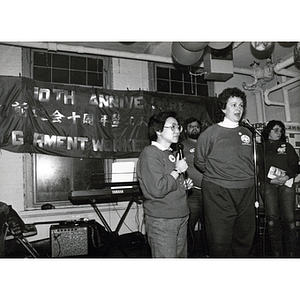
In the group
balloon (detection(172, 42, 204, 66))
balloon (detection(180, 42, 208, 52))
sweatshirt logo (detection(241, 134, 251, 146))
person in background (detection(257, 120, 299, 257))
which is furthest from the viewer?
balloon (detection(172, 42, 204, 66))

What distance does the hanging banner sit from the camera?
430 centimetres

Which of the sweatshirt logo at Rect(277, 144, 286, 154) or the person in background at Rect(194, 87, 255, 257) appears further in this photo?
the sweatshirt logo at Rect(277, 144, 286, 154)

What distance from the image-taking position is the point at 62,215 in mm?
4680

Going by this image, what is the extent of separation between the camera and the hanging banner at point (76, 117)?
4.30 m

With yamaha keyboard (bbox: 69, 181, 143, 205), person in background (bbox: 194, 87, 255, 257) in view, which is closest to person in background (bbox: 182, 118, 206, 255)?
yamaha keyboard (bbox: 69, 181, 143, 205)

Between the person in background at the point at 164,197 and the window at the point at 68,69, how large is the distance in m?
3.39

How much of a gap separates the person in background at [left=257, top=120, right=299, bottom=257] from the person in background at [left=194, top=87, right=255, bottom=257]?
1180mm

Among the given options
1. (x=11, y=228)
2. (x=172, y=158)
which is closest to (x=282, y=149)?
(x=172, y=158)

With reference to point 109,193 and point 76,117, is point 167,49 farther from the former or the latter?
point 109,193

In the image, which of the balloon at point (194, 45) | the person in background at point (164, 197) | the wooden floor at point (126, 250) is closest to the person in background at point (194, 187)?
the wooden floor at point (126, 250)

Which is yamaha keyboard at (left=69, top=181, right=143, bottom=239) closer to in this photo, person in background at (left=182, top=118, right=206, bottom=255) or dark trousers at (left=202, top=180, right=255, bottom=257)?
person in background at (left=182, top=118, right=206, bottom=255)
